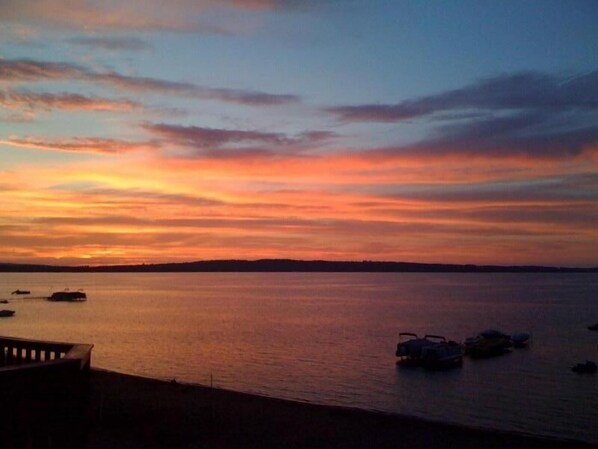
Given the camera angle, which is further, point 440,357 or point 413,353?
point 413,353

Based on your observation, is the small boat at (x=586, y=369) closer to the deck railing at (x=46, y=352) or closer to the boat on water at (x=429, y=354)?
the boat on water at (x=429, y=354)

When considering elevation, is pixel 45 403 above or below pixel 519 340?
above

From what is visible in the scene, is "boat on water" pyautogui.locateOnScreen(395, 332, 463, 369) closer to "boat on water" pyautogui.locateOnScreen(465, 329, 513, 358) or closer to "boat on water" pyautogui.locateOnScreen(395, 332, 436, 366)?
"boat on water" pyautogui.locateOnScreen(395, 332, 436, 366)

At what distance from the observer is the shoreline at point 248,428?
12719 mm

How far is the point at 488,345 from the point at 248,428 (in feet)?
133

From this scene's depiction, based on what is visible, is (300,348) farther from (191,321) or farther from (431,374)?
(191,321)

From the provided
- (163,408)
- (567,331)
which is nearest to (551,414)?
(163,408)

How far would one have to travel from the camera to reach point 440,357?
44.1m

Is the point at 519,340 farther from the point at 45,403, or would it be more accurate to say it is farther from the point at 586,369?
the point at 45,403

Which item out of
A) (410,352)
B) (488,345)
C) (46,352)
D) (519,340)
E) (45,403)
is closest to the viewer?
(45,403)

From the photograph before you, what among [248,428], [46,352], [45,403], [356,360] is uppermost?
[46,352]

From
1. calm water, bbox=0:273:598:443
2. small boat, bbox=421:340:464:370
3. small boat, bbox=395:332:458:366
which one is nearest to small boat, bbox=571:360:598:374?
calm water, bbox=0:273:598:443

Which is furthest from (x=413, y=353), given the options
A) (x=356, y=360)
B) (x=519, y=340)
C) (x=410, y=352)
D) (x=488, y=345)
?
(x=519, y=340)

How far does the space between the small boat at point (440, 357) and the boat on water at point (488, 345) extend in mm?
5188
